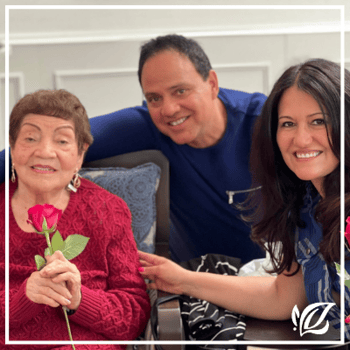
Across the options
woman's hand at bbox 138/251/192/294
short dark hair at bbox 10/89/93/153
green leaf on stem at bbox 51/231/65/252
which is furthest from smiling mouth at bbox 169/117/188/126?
green leaf on stem at bbox 51/231/65/252

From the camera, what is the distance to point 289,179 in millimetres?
975

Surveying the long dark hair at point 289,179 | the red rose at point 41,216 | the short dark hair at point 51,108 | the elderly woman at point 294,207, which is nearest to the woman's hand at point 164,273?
the elderly woman at point 294,207

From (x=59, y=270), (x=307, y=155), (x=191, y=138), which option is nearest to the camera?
(x=59, y=270)

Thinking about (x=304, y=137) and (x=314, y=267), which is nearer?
(x=304, y=137)

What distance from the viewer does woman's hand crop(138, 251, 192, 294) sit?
1.07 m

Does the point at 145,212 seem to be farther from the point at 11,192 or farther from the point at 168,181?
the point at 11,192

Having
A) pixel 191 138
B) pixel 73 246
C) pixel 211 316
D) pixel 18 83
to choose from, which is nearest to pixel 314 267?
pixel 211 316

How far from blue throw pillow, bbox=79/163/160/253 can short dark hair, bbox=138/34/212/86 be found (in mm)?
268

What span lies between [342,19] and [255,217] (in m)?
0.48

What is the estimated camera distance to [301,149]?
0.89m

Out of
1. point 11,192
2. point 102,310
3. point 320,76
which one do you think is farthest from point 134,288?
point 320,76

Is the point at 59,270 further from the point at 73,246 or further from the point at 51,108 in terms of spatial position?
the point at 51,108

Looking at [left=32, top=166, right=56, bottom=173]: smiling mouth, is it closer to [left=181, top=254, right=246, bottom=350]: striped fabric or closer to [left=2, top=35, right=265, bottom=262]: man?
Result: [left=2, top=35, right=265, bottom=262]: man

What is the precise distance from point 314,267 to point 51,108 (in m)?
0.69
